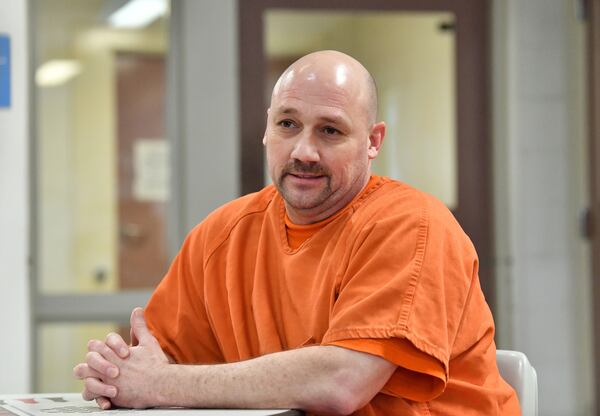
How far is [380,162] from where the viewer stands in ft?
12.9

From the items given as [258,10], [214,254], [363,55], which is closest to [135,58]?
[258,10]

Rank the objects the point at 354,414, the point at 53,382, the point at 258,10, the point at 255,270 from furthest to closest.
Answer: the point at 258,10 → the point at 53,382 → the point at 255,270 → the point at 354,414

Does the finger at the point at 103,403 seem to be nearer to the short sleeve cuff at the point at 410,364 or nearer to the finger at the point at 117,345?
the finger at the point at 117,345

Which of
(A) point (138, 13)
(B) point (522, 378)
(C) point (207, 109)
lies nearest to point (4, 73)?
(A) point (138, 13)

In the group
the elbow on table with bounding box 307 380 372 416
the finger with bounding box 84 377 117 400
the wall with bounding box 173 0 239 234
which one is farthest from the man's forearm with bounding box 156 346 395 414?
the wall with bounding box 173 0 239 234

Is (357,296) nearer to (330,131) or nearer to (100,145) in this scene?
(330,131)

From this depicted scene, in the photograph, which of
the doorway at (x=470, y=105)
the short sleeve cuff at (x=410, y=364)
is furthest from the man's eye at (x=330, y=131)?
the doorway at (x=470, y=105)

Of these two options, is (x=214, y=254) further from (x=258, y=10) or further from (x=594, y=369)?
(x=594, y=369)

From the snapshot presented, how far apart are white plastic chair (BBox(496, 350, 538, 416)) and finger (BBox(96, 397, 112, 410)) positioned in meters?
0.71

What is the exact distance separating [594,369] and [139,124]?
202 centimetres

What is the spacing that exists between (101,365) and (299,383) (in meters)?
0.35

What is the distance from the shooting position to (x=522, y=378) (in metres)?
1.77

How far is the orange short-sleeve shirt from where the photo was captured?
4.96ft

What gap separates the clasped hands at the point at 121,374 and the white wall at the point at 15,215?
5.48ft
